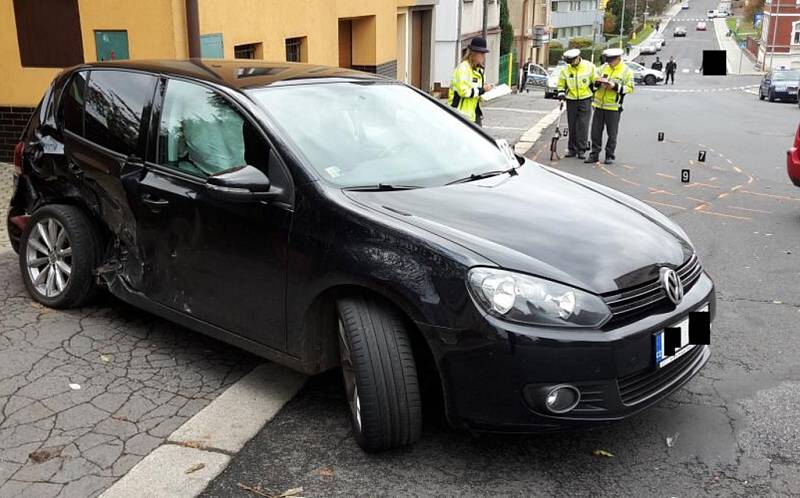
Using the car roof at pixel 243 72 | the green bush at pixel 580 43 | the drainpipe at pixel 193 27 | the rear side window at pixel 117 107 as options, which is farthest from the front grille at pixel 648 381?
the green bush at pixel 580 43

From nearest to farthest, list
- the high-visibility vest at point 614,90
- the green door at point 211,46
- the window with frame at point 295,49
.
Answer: the green door at point 211,46, the high-visibility vest at point 614,90, the window with frame at point 295,49

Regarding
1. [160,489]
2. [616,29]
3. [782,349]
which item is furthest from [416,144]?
[616,29]

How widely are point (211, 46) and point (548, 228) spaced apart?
8.02 metres

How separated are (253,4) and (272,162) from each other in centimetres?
860

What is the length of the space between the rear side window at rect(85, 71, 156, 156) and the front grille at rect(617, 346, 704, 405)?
9.57 ft

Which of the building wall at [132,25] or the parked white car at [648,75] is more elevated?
the building wall at [132,25]

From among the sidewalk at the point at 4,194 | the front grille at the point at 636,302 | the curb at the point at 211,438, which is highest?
the front grille at the point at 636,302

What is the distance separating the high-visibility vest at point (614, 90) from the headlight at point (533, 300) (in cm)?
998

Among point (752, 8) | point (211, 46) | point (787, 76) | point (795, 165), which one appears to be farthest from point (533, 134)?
point (752, 8)

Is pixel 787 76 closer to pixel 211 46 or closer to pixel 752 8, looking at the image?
pixel 211 46

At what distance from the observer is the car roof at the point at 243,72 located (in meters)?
4.41

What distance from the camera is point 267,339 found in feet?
13.0

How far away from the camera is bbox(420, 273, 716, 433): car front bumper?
10.4 feet

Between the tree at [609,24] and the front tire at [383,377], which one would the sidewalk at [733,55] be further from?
the front tire at [383,377]
